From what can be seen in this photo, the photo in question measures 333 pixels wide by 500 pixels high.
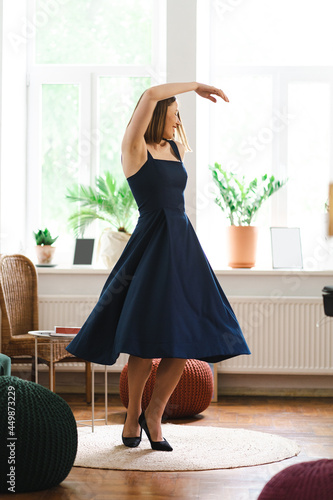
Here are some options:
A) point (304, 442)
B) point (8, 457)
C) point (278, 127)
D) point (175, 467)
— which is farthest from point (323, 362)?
point (8, 457)

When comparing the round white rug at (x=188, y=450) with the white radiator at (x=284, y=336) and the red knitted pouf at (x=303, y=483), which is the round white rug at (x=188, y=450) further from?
the white radiator at (x=284, y=336)

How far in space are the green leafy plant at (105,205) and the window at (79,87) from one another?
8.4 inches

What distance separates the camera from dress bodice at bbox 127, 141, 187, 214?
2.82m

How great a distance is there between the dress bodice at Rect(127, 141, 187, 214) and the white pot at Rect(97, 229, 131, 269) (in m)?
1.60

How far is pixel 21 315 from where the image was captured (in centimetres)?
423

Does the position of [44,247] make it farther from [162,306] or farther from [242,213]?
[162,306]

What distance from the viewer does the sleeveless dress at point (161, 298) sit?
2648 millimetres

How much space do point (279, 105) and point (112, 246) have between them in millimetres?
1494

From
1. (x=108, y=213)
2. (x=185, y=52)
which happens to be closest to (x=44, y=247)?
(x=108, y=213)

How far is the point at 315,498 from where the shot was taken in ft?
5.28

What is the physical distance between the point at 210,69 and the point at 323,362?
208cm

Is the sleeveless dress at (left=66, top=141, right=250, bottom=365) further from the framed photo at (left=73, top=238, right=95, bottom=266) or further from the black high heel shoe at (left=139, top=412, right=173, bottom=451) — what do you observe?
the framed photo at (left=73, top=238, right=95, bottom=266)

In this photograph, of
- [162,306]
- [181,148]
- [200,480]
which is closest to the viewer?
[200,480]

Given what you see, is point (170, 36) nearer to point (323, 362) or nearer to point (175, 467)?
point (323, 362)
